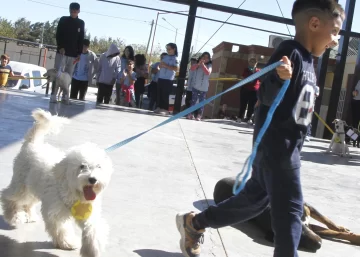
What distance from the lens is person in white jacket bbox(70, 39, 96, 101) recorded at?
1483 cm

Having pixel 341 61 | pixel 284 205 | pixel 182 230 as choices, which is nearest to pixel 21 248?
pixel 182 230

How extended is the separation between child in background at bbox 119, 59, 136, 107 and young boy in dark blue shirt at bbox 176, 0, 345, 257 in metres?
12.6

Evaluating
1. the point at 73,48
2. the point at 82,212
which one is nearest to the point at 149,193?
the point at 82,212

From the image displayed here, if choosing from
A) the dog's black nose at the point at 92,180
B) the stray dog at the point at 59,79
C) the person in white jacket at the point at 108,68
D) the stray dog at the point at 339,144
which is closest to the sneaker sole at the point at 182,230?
the dog's black nose at the point at 92,180

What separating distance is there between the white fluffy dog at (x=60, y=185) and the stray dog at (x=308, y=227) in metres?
1.48

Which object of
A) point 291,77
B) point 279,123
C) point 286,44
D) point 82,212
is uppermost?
point 286,44

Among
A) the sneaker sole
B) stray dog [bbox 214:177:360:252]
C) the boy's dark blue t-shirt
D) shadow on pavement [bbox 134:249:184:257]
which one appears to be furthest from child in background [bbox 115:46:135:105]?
the boy's dark blue t-shirt

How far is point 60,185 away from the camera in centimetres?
323

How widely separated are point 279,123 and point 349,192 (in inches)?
153

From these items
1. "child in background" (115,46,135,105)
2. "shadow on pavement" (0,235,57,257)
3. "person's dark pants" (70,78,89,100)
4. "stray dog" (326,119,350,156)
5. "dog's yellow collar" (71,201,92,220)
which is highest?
"child in background" (115,46,135,105)

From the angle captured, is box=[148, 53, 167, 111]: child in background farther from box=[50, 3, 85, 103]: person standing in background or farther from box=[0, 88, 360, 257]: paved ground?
box=[0, 88, 360, 257]: paved ground

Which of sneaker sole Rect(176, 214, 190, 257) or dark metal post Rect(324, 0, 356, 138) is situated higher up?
dark metal post Rect(324, 0, 356, 138)

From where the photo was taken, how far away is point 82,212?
318cm

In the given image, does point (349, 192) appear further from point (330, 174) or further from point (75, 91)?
point (75, 91)
